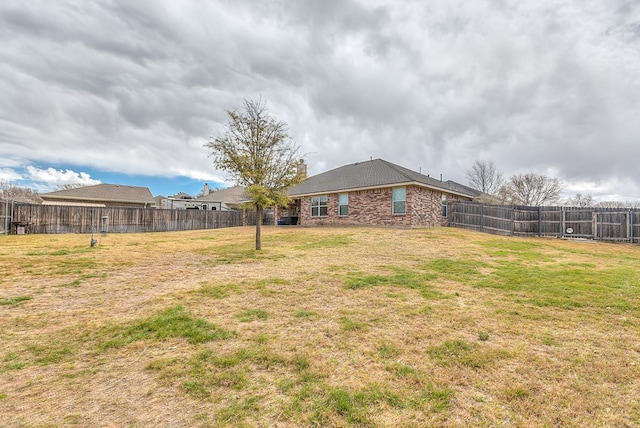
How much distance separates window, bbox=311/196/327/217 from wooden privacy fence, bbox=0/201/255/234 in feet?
31.6

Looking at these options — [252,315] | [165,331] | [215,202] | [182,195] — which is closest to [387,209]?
[252,315]

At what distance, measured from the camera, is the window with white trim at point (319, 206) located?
22.6 metres

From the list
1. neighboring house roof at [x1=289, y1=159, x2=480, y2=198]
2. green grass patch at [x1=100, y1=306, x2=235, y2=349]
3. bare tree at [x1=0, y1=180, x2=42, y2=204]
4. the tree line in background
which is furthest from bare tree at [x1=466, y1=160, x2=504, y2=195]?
bare tree at [x1=0, y1=180, x2=42, y2=204]

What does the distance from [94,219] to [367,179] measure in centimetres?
1941

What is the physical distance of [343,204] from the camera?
69.3 feet

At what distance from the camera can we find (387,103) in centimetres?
1866

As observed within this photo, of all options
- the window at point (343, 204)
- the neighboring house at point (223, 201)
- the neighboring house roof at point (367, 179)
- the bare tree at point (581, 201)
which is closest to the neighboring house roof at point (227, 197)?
the neighboring house at point (223, 201)

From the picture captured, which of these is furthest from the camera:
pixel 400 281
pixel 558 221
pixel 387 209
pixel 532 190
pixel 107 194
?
pixel 532 190

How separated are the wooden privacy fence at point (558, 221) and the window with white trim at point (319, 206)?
10.3m

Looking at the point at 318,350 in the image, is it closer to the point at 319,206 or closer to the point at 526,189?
the point at 319,206

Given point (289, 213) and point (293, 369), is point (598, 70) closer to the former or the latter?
point (293, 369)

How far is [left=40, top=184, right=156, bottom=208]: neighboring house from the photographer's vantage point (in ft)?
102

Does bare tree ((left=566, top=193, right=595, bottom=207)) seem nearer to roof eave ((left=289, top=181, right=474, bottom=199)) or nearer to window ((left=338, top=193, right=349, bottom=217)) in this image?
roof eave ((left=289, top=181, right=474, bottom=199))

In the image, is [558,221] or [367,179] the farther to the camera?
[367,179]
